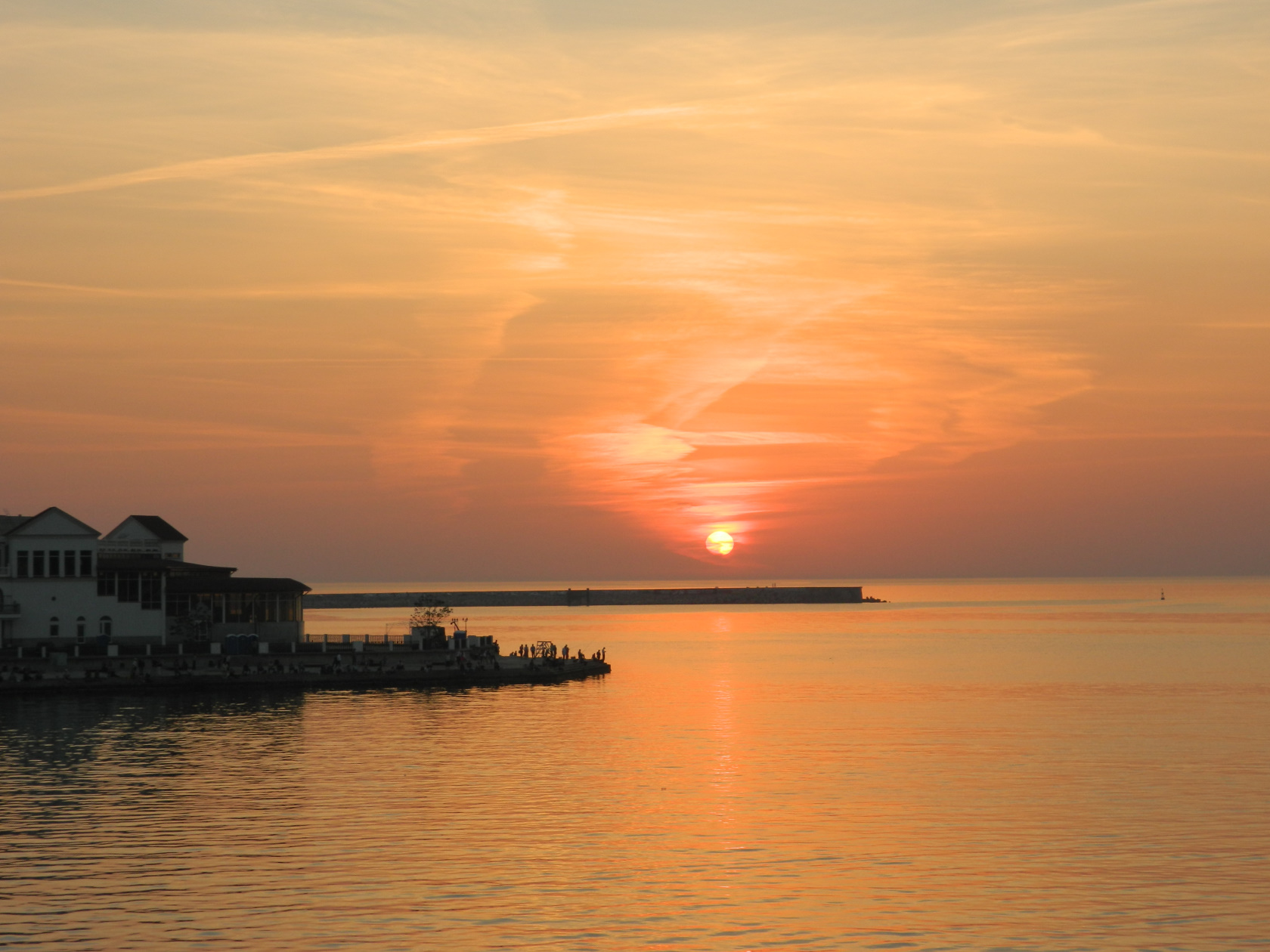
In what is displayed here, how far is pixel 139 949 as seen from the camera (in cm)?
3030

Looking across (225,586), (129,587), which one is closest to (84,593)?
(129,587)

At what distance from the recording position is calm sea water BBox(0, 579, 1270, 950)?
32719 mm

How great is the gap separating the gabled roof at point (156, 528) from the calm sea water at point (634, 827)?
171 feet

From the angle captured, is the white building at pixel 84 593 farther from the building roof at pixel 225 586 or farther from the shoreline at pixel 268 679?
the shoreline at pixel 268 679

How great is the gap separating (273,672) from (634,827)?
66774 millimetres

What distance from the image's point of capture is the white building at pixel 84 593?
357 feet

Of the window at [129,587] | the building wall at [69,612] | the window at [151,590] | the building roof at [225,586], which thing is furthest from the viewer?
the building roof at [225,586]

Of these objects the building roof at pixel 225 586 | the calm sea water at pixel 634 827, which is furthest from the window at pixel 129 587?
the calm sea water at pixel 634 827

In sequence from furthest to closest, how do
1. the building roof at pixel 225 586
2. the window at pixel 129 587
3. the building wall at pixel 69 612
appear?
the building roof at pixel 225 586 < the window at pixel 129 587 < the building wall at pixel 69 612

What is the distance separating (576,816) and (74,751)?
3042cm

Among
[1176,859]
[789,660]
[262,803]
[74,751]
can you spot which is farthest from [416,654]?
[1176,859]

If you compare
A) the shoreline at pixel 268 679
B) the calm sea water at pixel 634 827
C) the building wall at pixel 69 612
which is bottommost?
the calm sea water at pixel 634 827

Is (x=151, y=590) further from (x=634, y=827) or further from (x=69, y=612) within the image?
(x=634, y=827)

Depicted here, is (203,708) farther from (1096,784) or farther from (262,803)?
(1096,784)
